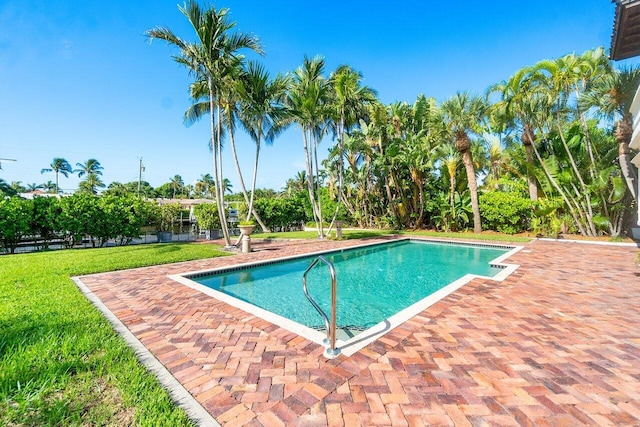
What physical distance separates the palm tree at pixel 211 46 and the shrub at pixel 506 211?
15911 millimetres

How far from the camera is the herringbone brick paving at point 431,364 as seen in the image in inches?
82.6

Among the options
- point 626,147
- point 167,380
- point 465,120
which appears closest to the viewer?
point 167,380

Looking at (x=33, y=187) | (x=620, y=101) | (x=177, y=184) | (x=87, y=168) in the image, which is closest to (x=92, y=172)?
(x=87, y=168)

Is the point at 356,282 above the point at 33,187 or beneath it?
beneath

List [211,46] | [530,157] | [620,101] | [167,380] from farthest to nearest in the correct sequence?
[530,157] < [620,101] < [211,46] < [167,380]

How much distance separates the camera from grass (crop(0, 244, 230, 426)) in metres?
2.05

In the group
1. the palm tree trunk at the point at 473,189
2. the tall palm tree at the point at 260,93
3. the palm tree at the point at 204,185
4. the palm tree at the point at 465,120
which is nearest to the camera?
the tall palm tree at the point at 260,93

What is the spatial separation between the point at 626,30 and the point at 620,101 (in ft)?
35.9

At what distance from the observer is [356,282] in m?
7.54

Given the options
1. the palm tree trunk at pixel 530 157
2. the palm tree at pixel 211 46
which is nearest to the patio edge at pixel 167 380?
the palm tree at pixel 211 46

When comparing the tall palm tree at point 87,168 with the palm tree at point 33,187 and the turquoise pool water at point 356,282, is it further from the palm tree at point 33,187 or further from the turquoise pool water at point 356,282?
the turquoise pool water at point 356,282

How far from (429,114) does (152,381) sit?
20.4 meters

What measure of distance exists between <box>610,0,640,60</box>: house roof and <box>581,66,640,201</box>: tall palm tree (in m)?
9.63

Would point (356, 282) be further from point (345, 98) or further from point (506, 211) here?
point (506, 211)
